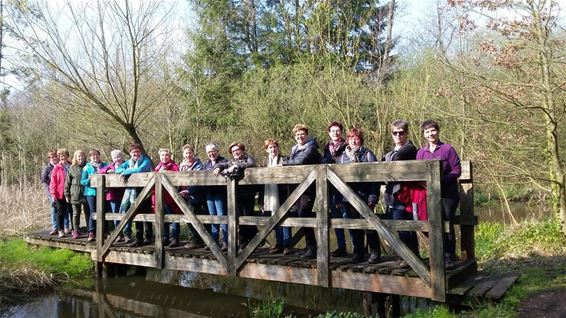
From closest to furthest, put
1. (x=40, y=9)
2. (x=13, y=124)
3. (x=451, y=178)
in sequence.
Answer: (x=451, y=178), (x=40, y=9), (x=13, y=124)

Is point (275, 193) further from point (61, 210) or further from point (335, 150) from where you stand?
point (61, 210)

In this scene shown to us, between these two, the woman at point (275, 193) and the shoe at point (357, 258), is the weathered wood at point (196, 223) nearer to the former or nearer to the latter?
the woman at point (275, 193)

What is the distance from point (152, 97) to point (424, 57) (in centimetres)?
827

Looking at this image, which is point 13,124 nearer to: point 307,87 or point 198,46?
point 198,46

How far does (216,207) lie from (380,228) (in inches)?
105

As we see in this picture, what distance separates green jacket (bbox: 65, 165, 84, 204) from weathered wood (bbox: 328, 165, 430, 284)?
546 centimetres

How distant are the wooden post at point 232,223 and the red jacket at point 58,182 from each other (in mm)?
4437

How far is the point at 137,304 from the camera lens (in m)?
7.45

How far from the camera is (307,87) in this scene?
1616 cm

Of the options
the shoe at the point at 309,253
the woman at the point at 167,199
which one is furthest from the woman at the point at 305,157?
the woman at the point at 167,199

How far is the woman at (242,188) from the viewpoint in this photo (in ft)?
20.6

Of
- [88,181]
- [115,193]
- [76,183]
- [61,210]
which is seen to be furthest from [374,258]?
[61,210]

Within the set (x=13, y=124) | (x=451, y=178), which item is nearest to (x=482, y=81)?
(x=451, y=178)

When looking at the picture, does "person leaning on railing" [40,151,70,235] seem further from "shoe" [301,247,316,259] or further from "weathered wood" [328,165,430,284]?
"weathered wood" [328,165,430,284]
